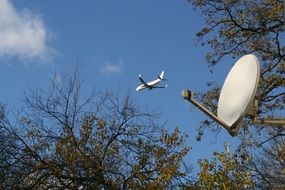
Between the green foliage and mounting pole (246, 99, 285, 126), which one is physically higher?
the green foliage

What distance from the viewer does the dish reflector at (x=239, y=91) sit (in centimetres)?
500

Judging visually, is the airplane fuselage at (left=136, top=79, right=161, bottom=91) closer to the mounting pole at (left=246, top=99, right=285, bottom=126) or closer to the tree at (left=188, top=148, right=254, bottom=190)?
the tree at (left=188, top=148, right=254, bottom=190)

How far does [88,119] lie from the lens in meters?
18.9

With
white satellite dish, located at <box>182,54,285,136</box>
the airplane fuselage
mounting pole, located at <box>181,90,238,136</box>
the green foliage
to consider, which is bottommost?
mounting pole, located at <box>181,90,238,136</box>

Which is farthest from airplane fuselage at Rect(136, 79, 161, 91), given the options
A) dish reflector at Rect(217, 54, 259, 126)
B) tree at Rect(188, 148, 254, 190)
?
dish reflector at Rect(217, 54, 259, 126)

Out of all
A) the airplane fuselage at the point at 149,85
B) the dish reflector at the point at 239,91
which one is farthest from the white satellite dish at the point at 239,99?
the airplane fuselage at the point at 149,85

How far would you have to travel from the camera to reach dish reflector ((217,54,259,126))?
5.00 metres

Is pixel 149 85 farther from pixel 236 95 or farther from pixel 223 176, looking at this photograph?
pixel 236 95

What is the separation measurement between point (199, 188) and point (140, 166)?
2552 millimetres

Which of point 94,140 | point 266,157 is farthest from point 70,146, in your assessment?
point 266,157

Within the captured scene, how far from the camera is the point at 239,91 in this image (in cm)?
575

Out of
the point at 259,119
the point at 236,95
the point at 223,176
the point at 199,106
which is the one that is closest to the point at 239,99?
the point at 236,95

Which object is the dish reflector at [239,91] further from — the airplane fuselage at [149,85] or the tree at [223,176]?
the airplane fuselage at [149,85]

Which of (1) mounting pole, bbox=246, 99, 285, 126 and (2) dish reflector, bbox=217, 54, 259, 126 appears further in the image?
(2) dish reflector, bbox=217, 54, 259, 126
